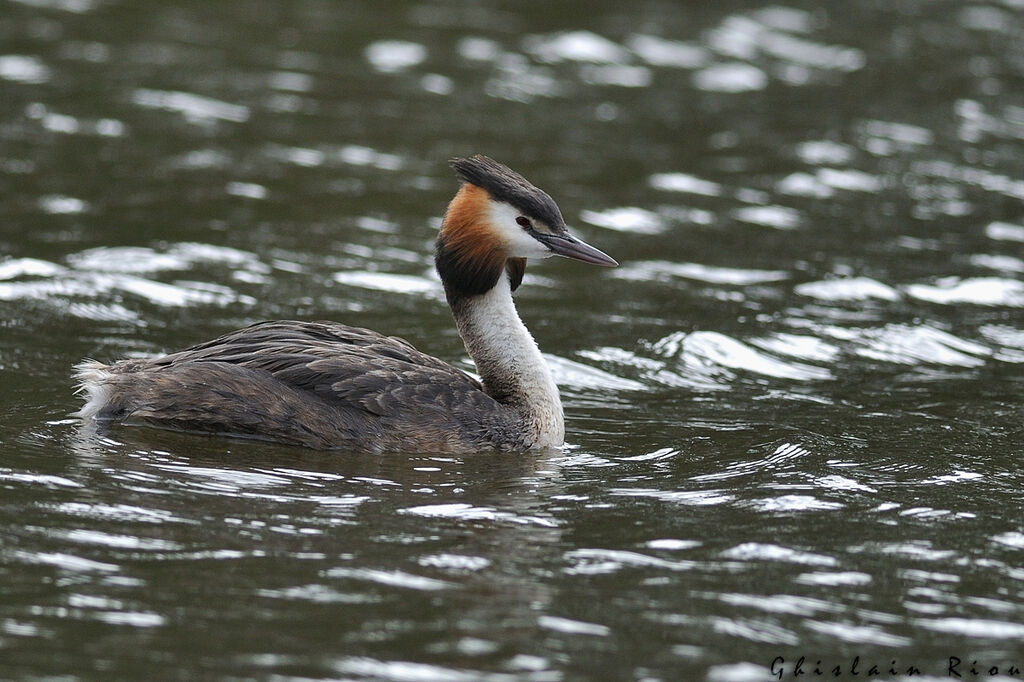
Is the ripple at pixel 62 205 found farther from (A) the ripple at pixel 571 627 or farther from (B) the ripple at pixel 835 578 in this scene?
(B) the ripple at pixel 835 578

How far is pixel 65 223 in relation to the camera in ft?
39.2

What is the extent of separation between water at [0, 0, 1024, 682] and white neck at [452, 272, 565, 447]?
397 millimetres

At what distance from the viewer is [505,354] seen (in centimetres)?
827

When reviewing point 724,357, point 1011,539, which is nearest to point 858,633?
point 1011,539

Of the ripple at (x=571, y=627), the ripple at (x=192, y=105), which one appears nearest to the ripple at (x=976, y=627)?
the ripple at (x=571, y=627)

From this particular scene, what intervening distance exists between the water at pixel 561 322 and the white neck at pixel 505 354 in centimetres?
40

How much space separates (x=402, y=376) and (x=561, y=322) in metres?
3.00

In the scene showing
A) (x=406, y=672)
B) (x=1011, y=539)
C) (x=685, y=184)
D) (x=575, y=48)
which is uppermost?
(x=575, y=48)

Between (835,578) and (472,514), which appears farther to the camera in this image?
(472,514)

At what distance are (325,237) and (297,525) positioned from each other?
5984mm

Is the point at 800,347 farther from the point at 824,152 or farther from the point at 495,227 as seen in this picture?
the point at 824,152

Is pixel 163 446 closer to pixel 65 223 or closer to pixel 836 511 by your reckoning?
pixel 836 511

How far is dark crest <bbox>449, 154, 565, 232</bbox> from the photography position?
7.98m

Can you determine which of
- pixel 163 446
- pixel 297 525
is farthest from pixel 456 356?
pixel 297 525
